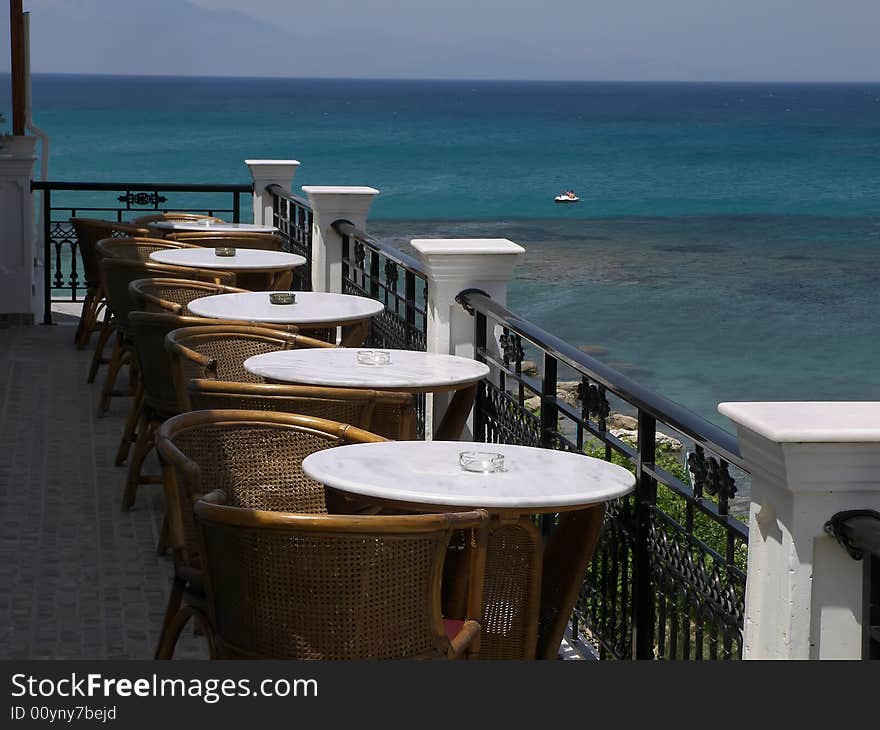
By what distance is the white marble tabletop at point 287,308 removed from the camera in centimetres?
555

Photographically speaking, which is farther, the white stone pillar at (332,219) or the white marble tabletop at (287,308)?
the white stone pillar at (332,219)

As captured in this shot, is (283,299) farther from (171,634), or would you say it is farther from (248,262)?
(171,634)

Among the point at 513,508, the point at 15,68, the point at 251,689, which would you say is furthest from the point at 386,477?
the point at 15,68

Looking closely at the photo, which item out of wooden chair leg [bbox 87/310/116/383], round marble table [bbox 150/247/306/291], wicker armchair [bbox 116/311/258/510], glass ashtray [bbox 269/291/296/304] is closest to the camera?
wicker armchair [bbox 116/311/258/510]

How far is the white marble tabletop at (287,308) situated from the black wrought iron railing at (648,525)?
39.5 inches

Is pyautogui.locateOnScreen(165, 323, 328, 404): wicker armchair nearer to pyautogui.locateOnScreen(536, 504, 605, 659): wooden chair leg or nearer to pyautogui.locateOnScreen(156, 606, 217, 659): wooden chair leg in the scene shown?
pyautogui.locateOnScreen(156, 606, 217, 659): wooden chair leg

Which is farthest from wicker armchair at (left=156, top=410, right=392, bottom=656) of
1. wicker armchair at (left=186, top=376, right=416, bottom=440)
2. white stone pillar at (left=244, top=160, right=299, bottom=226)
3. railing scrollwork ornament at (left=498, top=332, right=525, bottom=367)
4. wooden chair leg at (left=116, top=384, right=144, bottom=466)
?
white stone pillar at (left=244, top=160, right=299, bottom=226)

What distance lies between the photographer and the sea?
106ft

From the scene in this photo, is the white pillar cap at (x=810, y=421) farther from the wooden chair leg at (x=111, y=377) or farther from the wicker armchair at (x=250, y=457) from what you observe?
the wooden chair leg at (x=111, y=377)

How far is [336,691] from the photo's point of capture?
239 cm

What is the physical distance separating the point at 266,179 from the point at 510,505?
784 centimetres

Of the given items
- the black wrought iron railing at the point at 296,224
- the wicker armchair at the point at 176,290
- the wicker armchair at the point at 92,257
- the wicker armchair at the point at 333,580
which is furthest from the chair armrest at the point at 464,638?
the black wrought iron railing at the point at 296,224

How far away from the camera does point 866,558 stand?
238cm

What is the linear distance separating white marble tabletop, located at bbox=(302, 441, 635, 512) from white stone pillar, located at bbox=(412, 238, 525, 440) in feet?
5.62
